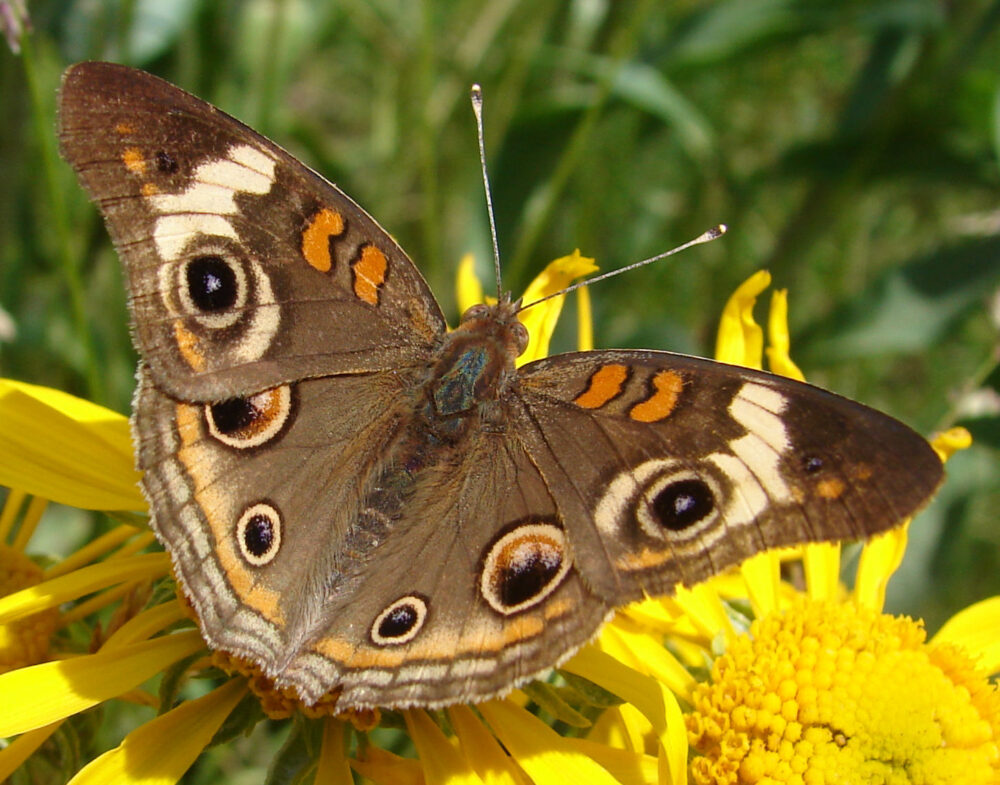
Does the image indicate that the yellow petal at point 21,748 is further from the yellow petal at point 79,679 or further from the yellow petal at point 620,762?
the yellow petal at point 620,762

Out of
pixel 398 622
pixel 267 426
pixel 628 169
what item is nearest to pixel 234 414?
pixel 267 426

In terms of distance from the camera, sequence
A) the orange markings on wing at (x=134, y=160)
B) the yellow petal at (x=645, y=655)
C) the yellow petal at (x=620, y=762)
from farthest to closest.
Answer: the yellow petal at (x=645, y=655)
the yellow petal at (x=620, y=762)
the orange markings on wing at (x=134, y=160)

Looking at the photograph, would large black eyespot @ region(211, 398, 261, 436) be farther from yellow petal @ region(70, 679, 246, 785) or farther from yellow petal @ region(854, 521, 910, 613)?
yellow petal @ region(854, 521, 910, 613)

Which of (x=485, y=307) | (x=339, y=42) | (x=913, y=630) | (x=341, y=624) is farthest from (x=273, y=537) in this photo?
(x=339, y=42)

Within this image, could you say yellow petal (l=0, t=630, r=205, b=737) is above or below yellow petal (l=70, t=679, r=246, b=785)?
above

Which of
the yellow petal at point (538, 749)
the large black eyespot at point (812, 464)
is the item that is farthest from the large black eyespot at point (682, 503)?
the yellow petal at point (538, 749)

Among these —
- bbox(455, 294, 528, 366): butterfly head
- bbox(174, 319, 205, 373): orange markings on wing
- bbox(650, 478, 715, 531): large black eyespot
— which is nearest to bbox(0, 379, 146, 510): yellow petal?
bbox(174, 319, 205, 373): orange markings on wing

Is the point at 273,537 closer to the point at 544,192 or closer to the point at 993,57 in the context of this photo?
the point at 544,192
